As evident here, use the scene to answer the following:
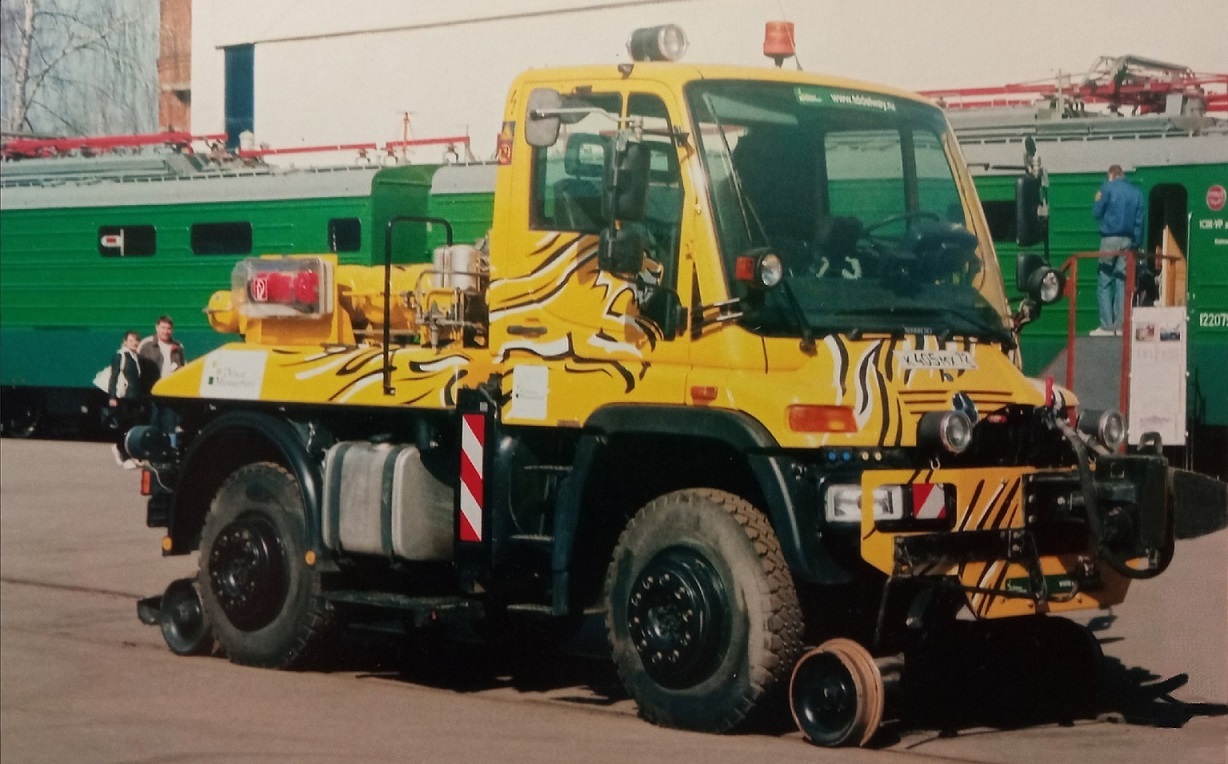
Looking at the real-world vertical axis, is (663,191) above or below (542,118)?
below

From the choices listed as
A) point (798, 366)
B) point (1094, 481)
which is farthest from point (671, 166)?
point (1094, 481)

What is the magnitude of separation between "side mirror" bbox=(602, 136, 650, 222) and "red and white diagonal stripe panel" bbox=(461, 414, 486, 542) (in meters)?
1.28

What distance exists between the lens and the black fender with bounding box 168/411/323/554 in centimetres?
922

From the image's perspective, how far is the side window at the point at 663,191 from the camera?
779cm

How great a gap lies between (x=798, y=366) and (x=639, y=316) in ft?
2.42

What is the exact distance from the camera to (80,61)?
7.34 meters

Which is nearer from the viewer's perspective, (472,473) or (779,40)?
(779,40)

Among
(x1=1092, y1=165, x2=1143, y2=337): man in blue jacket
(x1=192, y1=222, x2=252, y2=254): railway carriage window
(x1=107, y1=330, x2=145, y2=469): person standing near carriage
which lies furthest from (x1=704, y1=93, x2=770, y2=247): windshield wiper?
(x1=192, y1=222, x2=252, y2=254): railway carriage window

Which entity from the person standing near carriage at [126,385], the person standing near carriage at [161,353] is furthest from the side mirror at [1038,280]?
the person standing near carriage at [161,353]

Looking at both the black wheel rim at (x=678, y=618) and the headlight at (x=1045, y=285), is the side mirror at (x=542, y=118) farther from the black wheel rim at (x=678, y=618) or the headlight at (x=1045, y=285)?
the headlight at (x=1045, y=285)

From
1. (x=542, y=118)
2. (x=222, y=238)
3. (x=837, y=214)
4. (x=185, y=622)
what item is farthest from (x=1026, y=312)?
(x=222, y=238)

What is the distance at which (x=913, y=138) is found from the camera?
841 cm

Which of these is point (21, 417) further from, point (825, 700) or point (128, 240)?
point (825, 700)

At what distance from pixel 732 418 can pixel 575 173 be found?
1428 millimetres
